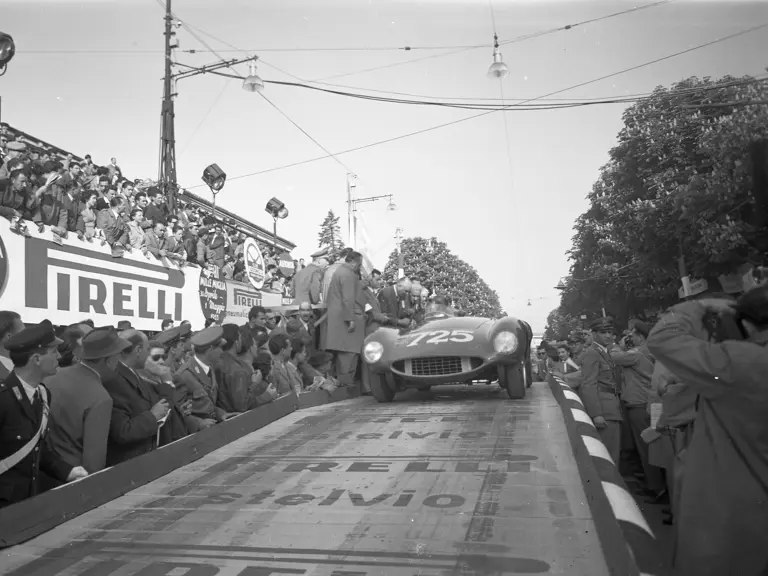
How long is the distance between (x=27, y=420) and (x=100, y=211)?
305 inches

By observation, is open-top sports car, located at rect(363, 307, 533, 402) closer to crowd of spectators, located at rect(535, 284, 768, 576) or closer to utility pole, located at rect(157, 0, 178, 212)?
crowd of spectators, located at rect(535, 284, 768, 576)

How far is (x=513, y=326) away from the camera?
684 cm

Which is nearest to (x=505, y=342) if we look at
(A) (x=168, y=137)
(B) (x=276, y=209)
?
(A) (x=168, y=137)

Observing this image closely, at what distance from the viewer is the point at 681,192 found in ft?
50.0

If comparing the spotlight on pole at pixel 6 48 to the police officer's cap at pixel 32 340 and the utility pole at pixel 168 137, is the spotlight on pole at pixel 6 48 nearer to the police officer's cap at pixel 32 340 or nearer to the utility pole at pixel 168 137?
the police officer's cap at pixel 32 340

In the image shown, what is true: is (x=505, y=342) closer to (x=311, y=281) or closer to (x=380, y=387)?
(x=380, y=387)

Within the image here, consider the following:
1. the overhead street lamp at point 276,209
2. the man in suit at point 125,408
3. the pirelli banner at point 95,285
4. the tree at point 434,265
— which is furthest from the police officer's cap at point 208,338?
the tree at point 434,265

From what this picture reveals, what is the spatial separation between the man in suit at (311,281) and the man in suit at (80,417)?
6101mm

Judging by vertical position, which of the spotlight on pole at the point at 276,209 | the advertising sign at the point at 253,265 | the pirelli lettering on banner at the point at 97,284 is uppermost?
the spotlight on pole at the point at 276,209

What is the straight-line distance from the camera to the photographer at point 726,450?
7.87 feet

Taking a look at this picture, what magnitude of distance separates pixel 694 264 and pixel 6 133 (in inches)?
554

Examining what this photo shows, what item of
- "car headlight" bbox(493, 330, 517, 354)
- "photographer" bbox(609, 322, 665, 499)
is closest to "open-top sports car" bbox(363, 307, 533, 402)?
→ "car headlight" bbox(493, 330, 517, 354)

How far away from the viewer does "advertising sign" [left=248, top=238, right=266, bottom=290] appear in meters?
14.0

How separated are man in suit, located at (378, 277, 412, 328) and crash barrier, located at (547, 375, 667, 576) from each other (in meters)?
7.01
